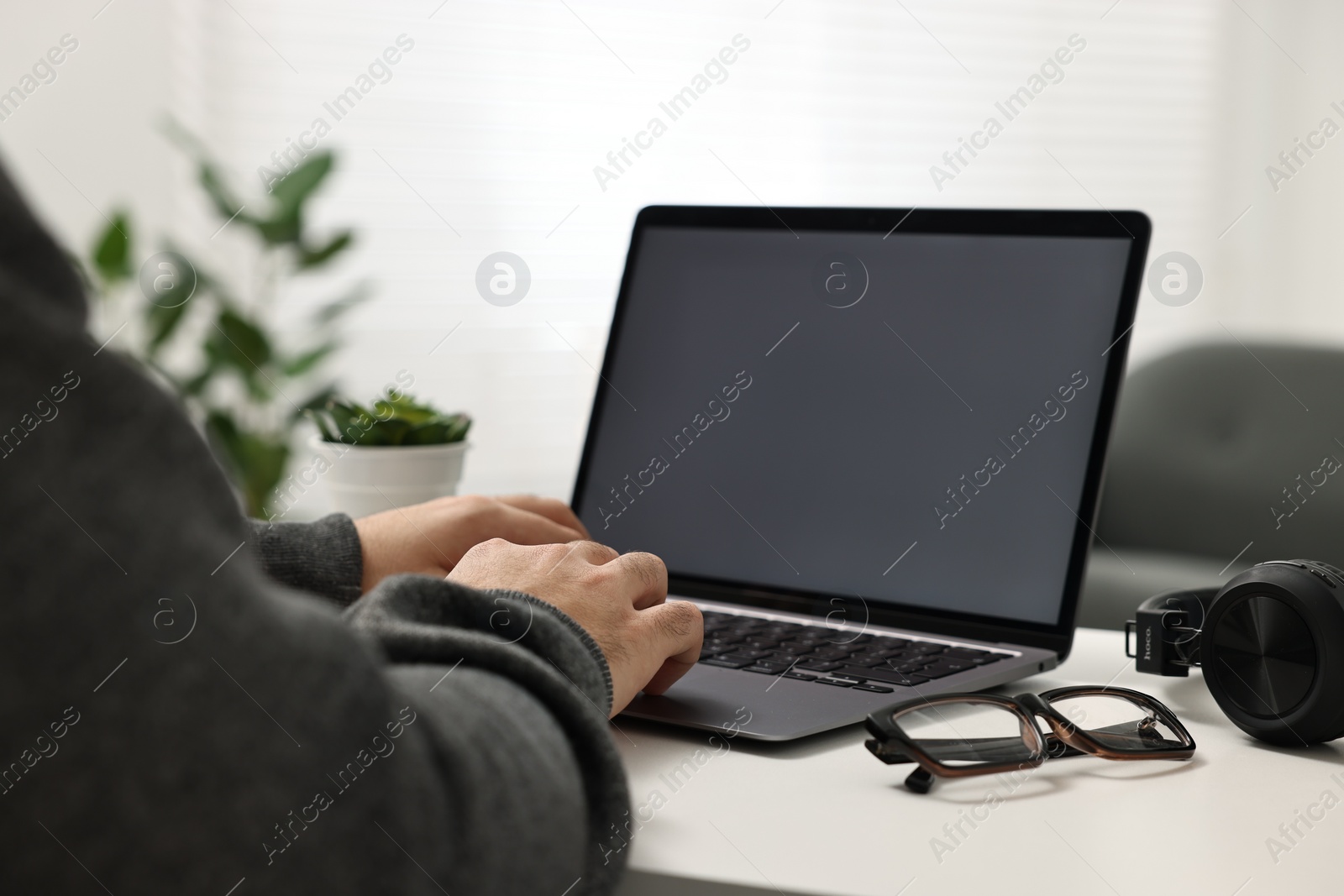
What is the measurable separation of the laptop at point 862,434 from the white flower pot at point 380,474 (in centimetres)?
18

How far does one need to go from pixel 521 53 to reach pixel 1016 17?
1323 mm

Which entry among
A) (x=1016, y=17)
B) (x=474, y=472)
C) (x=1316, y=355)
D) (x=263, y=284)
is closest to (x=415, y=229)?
(x=263, y=284)

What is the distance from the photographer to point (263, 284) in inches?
93.4

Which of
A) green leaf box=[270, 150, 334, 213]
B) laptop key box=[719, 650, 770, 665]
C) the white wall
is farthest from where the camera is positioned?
the white wall

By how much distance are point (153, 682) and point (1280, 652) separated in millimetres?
560

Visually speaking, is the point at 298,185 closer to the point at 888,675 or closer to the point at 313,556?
the point at 313,556

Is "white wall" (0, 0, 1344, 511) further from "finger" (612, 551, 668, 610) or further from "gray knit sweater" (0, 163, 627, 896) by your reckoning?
"gray knit sweater" (0, 163, 627, 896)

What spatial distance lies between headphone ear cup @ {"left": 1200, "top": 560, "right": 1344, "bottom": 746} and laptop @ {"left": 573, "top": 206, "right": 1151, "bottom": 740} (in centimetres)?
14

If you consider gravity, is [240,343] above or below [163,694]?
below

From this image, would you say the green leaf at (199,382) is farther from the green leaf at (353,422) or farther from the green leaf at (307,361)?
the green leaf at (353,422)

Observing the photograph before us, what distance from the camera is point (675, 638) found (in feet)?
2.03

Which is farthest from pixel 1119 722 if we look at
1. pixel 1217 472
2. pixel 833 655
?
pixel 1217 472

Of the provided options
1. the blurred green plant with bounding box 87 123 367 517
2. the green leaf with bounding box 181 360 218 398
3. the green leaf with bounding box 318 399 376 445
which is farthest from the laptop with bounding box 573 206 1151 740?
the green leaf with bounding box 181 360 218 398

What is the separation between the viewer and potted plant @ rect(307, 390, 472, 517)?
1.07m
